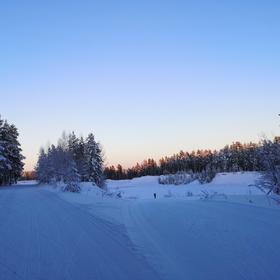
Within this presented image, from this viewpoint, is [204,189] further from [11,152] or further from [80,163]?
[11,152]

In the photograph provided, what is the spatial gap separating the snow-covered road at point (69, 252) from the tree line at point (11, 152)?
182ft

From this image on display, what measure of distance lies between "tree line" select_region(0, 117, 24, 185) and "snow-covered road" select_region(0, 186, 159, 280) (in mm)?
55488

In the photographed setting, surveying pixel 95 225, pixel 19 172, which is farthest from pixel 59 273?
pixel 19 172

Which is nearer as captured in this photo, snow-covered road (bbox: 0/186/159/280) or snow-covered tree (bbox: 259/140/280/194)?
snow-covered road (bbox: 0/186/159/280)

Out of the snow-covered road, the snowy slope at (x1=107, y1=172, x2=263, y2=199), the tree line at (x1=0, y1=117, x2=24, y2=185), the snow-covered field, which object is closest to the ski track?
the snow-covered field

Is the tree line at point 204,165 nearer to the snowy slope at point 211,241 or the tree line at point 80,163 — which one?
the tree line at point 80,163

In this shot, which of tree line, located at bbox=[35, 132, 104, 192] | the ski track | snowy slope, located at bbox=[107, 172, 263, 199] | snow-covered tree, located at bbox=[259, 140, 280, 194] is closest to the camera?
the ski track

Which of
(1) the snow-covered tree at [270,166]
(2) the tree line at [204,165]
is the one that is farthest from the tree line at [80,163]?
(1) the snow-covered tree at [270,166]

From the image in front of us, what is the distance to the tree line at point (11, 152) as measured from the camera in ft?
222

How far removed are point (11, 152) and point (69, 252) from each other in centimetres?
6447

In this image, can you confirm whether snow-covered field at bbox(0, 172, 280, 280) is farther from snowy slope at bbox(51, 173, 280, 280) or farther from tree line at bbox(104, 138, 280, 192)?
tree line at bbox(104, 138, 280, 192)

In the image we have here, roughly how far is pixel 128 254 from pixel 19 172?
71.0 metres

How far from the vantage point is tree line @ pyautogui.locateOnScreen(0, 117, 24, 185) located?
67669mm

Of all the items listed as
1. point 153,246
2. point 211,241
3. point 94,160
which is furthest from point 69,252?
point 94,160
